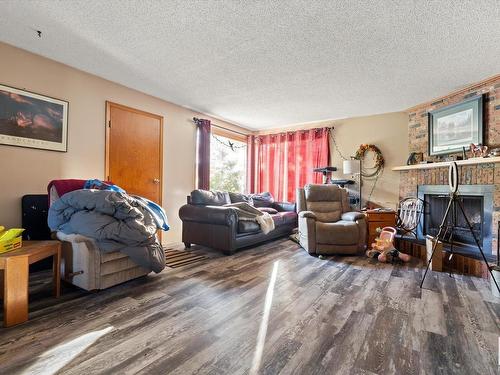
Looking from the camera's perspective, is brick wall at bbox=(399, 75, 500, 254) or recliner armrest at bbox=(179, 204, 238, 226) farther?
recliner armrest at bbox=(179, 204, 238, 226)

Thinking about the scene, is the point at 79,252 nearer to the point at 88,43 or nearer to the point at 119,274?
the point at 119,274

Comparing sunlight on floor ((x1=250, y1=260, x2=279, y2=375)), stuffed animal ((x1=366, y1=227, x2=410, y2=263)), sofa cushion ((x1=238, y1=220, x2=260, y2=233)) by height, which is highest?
sofa cushion ((x1=238, y1=220, x2=260, y2=233))

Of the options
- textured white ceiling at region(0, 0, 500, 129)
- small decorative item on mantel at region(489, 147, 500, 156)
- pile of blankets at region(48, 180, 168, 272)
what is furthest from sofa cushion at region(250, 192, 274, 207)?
small decorative item on mantel at region(489, 147, 500, 156)

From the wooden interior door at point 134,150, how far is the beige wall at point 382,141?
357cm

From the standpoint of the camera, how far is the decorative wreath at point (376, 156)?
477 centimetres

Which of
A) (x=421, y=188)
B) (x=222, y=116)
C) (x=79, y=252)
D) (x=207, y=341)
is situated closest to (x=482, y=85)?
(x=421, y=188)

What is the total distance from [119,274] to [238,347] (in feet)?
4.63

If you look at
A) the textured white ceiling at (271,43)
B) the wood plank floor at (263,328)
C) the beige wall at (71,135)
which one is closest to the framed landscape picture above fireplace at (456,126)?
the textured white ceiling at (271,43)

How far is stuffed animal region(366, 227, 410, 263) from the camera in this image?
325 cm

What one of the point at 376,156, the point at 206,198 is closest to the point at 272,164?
the point at 376,156

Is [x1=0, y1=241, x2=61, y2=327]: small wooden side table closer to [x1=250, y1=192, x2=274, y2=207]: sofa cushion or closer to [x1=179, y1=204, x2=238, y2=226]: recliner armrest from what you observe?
[x1=179, y1=204, x2=238, y2=226]: recliner armrest

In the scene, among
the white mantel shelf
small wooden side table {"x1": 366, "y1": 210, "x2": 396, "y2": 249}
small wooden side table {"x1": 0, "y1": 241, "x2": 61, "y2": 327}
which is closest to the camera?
small wooden side table {"x1": 0, "y1": 241, "x2": 61, "y2": 327}

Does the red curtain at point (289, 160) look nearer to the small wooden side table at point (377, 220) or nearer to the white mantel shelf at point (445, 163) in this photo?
the white mantel shelf at point (445, 163)

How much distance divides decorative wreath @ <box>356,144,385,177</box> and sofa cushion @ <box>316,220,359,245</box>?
183 centimetres
